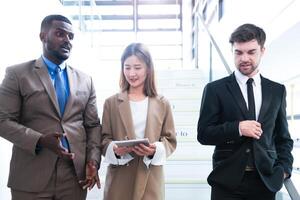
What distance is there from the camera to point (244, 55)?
5.34 ft

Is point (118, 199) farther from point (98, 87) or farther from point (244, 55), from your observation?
point (98, 87)

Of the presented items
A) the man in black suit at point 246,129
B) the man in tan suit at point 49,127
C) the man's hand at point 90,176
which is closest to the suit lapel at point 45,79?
the man in tan suit at point 49,127

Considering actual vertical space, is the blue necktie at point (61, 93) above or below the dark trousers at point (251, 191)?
above

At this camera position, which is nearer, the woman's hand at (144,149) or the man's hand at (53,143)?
the man's hand at (53,143)

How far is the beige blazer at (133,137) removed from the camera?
178 cm

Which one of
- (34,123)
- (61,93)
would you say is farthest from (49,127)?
(61,93)

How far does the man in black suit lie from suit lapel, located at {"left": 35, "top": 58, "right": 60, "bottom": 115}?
0.72 m

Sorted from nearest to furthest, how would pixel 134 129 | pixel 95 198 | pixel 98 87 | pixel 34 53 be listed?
pixel 134 129, pixel 34 53, pixel 95 198, pixel 98 87

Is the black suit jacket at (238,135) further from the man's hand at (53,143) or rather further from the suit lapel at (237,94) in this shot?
the man's hand at (53,143)

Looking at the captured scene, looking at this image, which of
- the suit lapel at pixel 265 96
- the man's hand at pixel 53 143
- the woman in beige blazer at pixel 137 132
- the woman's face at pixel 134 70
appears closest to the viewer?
the man's hand at pixel 53 143

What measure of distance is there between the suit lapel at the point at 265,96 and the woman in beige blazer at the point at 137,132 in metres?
0.50

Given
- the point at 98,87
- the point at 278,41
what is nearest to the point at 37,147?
the point at 278,41

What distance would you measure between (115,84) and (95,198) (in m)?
1.77

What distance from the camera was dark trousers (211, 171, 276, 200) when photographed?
1.57 metres
